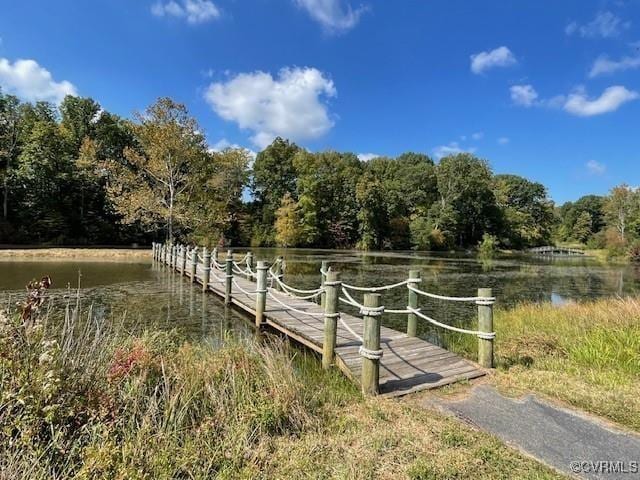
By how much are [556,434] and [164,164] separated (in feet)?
86.7

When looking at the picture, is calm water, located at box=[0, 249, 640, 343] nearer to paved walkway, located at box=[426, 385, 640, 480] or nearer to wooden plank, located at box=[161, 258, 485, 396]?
wooden plank, located at box=[161, 258, 485, 396]

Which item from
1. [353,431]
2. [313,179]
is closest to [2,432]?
[353,431]

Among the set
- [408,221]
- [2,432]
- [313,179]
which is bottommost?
[2,432]

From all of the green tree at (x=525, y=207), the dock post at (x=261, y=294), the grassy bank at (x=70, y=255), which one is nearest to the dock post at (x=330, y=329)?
the dock post at (x=261, y=294)

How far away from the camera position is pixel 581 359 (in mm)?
5207

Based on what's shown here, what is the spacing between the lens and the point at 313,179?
49.2m

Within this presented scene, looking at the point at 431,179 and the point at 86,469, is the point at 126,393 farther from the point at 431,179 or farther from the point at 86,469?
the point at 431,179

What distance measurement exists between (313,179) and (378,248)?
11.6 m

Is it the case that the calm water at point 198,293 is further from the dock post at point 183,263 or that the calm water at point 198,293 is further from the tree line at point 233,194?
the tree line at point 233,194

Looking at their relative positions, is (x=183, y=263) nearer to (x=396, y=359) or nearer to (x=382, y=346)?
(x=382, y=346)

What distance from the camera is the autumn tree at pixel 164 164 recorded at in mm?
25172

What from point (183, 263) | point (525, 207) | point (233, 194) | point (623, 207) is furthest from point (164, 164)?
point (525, 207)

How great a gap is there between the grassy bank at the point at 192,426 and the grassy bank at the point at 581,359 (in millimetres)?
1423

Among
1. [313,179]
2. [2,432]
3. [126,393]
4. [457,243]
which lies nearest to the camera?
[2,432]
